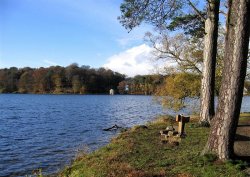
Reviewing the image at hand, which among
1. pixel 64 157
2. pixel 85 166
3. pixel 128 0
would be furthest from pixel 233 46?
pixel 64 157

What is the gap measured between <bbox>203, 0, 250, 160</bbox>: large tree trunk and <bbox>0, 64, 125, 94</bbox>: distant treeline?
14024 cm

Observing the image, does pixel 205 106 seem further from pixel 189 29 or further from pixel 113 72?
pixel 113 72

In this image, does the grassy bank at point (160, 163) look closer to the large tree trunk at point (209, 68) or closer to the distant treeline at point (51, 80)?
the large tree trunk at point (209, 68)

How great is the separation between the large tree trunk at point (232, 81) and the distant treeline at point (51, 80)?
140 meters

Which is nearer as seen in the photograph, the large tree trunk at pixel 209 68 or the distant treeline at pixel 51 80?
the large tree trunk at pixel 209 68

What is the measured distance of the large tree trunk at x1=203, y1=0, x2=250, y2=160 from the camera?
36.5 ft

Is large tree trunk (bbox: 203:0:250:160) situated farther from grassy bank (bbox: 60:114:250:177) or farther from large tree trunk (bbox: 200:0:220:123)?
large tree trunk (bbox: 200:0:220:123)

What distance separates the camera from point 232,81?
36.8ft

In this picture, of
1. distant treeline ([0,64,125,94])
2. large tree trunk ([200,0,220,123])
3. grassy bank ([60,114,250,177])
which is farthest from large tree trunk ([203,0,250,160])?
distant treeline ([0,64,125,94])

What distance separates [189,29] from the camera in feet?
84.1

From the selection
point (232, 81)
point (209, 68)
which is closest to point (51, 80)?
point (209, 68)

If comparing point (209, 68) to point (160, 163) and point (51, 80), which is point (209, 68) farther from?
point (51, 80)

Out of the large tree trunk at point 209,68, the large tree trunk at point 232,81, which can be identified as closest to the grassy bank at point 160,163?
the large tree trunk at point 232,81

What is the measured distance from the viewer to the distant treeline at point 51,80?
152 meters
